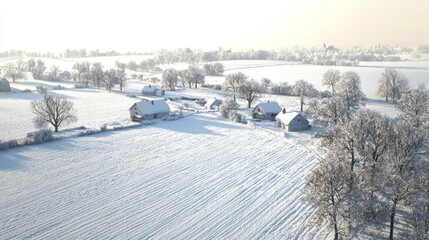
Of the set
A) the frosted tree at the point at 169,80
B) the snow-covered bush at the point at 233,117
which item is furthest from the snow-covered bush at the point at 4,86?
the snow-covered bush at the point at 233,117

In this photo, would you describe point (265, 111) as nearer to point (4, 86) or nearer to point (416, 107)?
point (416, 107)

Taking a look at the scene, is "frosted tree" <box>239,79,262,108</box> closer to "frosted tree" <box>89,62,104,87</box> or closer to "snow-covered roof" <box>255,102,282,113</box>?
"snow-covered roof" <box>255,102,282,113</box>

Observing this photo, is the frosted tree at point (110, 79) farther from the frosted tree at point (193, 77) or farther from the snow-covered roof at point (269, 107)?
the snow-covered roof at point (269, 107)

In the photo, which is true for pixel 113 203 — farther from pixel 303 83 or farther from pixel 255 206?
pixel 303 83

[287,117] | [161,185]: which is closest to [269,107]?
[287,117]

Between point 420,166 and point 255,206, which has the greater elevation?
point 420,166

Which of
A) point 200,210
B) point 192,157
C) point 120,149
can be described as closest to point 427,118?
point 192,157

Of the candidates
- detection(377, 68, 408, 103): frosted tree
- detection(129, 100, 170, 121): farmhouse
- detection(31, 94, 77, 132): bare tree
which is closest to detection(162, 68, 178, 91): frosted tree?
detection(129, 100, 170, 121): farmhouse
